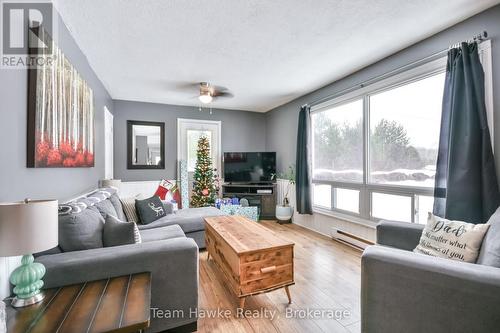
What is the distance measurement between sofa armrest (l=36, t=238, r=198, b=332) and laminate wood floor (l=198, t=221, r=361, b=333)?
0.34m

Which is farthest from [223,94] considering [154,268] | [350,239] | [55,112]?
[154,268]

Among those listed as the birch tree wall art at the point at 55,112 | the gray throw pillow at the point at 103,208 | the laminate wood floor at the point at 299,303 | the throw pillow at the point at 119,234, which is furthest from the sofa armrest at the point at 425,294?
the birch tree wall art at the point at 55,112

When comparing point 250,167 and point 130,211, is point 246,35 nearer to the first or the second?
point 130,211

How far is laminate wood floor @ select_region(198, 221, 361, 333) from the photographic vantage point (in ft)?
5.45

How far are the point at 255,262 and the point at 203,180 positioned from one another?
3213 mm

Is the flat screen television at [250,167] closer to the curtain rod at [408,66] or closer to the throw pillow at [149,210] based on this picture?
the curtain rod at [408,66]

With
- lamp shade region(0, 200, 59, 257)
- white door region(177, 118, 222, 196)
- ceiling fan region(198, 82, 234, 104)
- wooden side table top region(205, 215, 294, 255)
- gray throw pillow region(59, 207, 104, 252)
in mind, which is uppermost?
ceiling fan region(198, 82, 234, 104)

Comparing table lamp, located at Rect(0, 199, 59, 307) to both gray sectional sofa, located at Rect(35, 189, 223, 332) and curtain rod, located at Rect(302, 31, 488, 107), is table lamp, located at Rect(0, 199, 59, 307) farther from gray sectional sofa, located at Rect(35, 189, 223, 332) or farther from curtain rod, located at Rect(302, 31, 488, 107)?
curtain rod, located at Rect(302, 31, 488, 107)

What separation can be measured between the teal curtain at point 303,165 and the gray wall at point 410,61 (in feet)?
1.26

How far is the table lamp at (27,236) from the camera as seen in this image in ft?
3.01

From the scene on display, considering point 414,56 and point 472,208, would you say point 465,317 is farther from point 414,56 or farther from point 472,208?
point 414,56

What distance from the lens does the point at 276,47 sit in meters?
2.49

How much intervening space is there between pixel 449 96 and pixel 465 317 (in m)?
1.91

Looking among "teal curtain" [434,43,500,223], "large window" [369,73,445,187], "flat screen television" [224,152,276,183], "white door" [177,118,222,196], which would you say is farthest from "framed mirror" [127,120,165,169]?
"teal curtain" [434,43,500,223]
